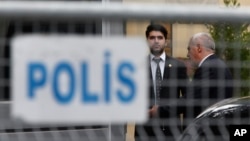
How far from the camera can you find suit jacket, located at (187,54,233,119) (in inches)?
134

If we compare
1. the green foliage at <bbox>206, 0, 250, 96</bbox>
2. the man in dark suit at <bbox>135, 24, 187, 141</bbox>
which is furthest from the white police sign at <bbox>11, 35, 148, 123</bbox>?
the green foliage at <bbox>206, 0, 250, 96</bbox>

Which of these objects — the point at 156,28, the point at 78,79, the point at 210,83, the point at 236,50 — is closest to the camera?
the point at 78,79

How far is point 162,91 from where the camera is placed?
3354mm

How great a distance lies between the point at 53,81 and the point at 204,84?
934mm

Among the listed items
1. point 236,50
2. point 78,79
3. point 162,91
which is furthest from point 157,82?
point 78,79

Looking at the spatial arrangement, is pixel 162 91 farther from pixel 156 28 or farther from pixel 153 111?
pixel 156 28

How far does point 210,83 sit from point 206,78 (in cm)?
5

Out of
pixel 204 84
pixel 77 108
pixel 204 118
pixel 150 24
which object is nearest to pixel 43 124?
pixel 77 108

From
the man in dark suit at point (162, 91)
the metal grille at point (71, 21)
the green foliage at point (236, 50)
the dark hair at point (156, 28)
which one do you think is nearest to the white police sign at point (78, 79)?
the metal grille at point (71, 21)

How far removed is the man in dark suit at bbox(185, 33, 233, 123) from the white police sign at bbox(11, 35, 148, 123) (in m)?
0.57

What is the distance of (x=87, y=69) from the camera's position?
9.22 ft

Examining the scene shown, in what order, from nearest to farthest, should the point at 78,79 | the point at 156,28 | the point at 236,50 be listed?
the point at 78,79 < the point at 156,28 < the point at 236,50

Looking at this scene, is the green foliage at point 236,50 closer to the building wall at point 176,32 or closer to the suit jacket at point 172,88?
the building wall at point 176,32

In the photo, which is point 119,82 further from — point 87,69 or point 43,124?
point 43,124
